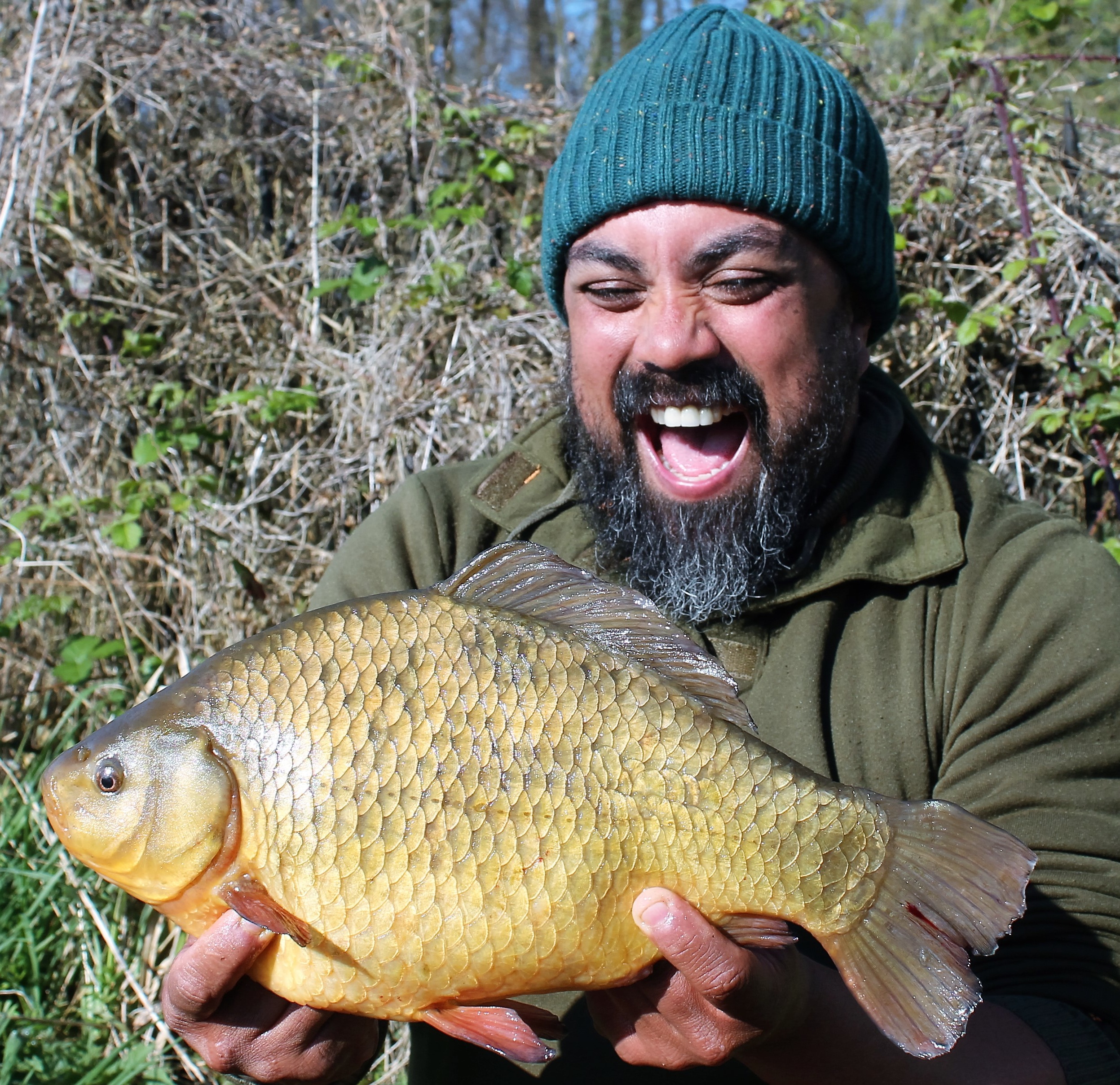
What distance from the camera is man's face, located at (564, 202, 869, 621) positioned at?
179 centimetres

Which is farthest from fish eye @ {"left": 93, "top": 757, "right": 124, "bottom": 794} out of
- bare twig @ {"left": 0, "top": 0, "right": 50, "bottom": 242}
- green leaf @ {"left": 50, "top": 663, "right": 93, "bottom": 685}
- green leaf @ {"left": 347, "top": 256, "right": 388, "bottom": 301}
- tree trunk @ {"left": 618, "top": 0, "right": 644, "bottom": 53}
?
tree trunk @ {"left": 618, "top": 0, "right": 644, "bottom": 53}

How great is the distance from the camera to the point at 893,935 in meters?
1.17

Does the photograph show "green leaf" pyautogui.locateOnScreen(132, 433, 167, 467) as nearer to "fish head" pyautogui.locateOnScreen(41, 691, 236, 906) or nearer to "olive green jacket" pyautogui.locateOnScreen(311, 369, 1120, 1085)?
"olive green jacket" pyautogui.locateOnScreen(311, 369, 1120, 1085)

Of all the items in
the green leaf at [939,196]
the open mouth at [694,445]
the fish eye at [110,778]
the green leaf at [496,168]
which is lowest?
the fish eye at [110,778]

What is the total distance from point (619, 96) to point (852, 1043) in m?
1.59

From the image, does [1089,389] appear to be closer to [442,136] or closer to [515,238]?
[515,238]

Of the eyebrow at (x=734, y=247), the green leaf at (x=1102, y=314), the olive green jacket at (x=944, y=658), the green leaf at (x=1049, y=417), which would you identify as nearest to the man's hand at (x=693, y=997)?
the olive green jacket at (x=944, y=658)

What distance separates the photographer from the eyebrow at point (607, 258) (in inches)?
72.1

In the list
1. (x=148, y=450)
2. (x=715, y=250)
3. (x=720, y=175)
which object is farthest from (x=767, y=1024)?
(x=148, y=450)

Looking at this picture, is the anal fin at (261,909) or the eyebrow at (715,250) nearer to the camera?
the anal fin at (261,909)

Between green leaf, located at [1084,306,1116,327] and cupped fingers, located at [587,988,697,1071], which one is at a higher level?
green leaf, located at [1084,306,1116,327]

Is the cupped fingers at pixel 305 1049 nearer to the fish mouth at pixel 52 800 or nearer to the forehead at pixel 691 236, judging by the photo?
the fish mouth at pixel 52 800

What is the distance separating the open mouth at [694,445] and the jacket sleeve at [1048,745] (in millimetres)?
424

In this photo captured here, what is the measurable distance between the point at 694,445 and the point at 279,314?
1.96m
